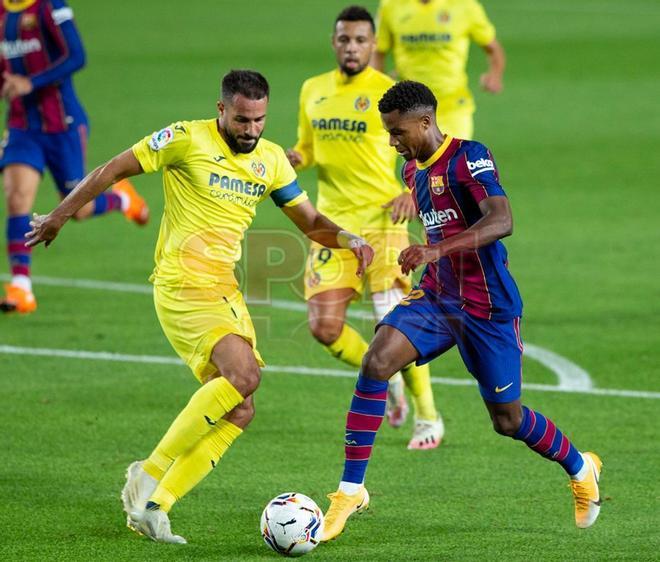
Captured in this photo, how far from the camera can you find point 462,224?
6832 millimetres

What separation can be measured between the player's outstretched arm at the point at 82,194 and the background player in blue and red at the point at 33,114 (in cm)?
508

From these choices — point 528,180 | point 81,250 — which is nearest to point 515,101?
point 528,180

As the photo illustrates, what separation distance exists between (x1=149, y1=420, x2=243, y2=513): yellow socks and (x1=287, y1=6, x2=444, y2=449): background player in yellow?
2.08 metres

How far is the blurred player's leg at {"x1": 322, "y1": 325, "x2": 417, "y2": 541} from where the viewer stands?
6.74 m

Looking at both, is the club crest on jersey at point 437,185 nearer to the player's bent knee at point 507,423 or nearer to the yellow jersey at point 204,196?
the yellow jersey at point 204,196

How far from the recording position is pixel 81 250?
47.6 feet

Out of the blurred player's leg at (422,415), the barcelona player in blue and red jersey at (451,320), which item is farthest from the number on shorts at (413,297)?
the blurred player's leg at (422,415)

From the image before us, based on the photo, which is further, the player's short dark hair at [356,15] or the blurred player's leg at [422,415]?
the player's short dark hair at [356,15]

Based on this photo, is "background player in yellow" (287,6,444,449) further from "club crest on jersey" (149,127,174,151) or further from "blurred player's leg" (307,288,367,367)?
"club crest on jersey" (149,127,174,151)

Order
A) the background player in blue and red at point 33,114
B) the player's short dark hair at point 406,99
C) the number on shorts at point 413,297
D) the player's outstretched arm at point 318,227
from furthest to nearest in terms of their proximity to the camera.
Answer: the background player in blue and red at point 33,114
the player's outstretched arm at point 318,227
the number on shorts at point 413,297
the player's short dark hair at point 406,99

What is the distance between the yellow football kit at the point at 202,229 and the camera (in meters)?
6.91

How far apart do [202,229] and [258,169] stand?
0.41 metres

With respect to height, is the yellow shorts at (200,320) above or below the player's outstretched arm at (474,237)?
below

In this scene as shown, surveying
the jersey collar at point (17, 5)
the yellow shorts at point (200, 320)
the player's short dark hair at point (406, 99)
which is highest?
the player's short dark hair at point (406, 99)
